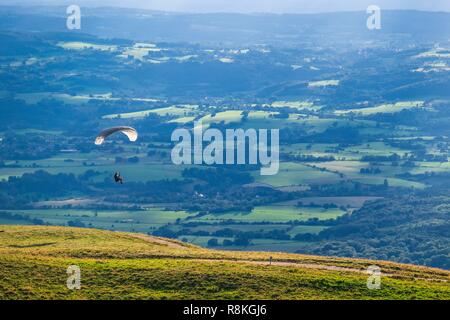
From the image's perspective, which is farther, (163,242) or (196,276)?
(163,242)

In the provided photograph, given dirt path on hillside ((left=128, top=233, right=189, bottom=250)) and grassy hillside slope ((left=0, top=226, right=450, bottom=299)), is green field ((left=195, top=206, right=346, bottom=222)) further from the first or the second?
grassy hillside slope ((left=0, top=226, right=450, bottom=299))

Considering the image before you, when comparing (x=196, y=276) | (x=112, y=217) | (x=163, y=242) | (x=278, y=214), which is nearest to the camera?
(x=196, y=276)

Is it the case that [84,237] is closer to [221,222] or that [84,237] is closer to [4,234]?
[4,234]

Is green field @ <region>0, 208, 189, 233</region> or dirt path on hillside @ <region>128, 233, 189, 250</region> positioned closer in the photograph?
dirt path on hillside @ <region>128, 233, 189, 250</region>

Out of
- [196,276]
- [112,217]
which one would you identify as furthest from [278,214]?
[196,276]

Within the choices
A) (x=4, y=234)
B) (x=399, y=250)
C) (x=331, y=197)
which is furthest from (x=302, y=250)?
(x=4, y=234)

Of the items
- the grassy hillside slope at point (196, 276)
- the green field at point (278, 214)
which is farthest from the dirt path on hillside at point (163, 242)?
the green field at point (278, 214)

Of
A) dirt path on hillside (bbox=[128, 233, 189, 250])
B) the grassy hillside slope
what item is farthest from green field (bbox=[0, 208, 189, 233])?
the grassy hillside slope

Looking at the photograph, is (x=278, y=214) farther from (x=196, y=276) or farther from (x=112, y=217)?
(x=196, y=276)
